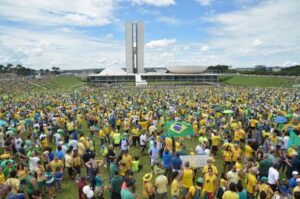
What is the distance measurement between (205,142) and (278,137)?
2.69 meters

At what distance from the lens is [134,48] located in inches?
4729

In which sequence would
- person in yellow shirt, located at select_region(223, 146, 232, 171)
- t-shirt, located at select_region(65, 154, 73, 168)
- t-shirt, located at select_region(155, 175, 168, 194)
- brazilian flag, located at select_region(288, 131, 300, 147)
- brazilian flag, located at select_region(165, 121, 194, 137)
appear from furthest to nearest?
brazilian flag, located at select_region(165, 121, 194, 137) < brazilian flag, located at select_region(288, 131, 300, 147) < person in yellow shirt, located at select_region(223, 146, 232, 171) < t-shirt, located at select_region(65, 154, 73, 168) < t-shirt, located at select_region(155, 175, 168, 194)

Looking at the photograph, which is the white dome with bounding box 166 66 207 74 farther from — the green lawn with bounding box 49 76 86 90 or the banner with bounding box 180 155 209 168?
the banner with bounding box 180 155 209 168

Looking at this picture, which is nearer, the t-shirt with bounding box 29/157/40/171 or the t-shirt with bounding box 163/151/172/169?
the t-shirt with bounding box 29/157/40/171

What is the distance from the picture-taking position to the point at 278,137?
36.0ft

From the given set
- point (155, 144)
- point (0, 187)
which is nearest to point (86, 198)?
point (0, 187)

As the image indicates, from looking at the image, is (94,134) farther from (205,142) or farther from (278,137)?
(278,137)

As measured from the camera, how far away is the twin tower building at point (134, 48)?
118438 mm

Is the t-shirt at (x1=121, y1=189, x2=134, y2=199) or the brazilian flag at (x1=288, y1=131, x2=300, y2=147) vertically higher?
the brazilian flag at (x1=288, y1=131, x2=300, y2=147)

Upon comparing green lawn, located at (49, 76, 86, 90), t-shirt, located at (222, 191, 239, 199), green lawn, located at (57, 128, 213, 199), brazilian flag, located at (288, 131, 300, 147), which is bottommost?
green lawn, located at (57, 128, 213, 199)

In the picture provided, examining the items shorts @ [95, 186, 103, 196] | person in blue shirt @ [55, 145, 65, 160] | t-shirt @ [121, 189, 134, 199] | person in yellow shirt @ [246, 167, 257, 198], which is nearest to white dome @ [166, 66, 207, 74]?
person in blue shirt @ [55, 145, 65, 160]

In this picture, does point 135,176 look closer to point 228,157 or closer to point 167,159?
point 167,159

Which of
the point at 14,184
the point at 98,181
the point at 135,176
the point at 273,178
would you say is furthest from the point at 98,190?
the point at 273,178

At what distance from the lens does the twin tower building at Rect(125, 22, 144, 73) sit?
11844 cm
